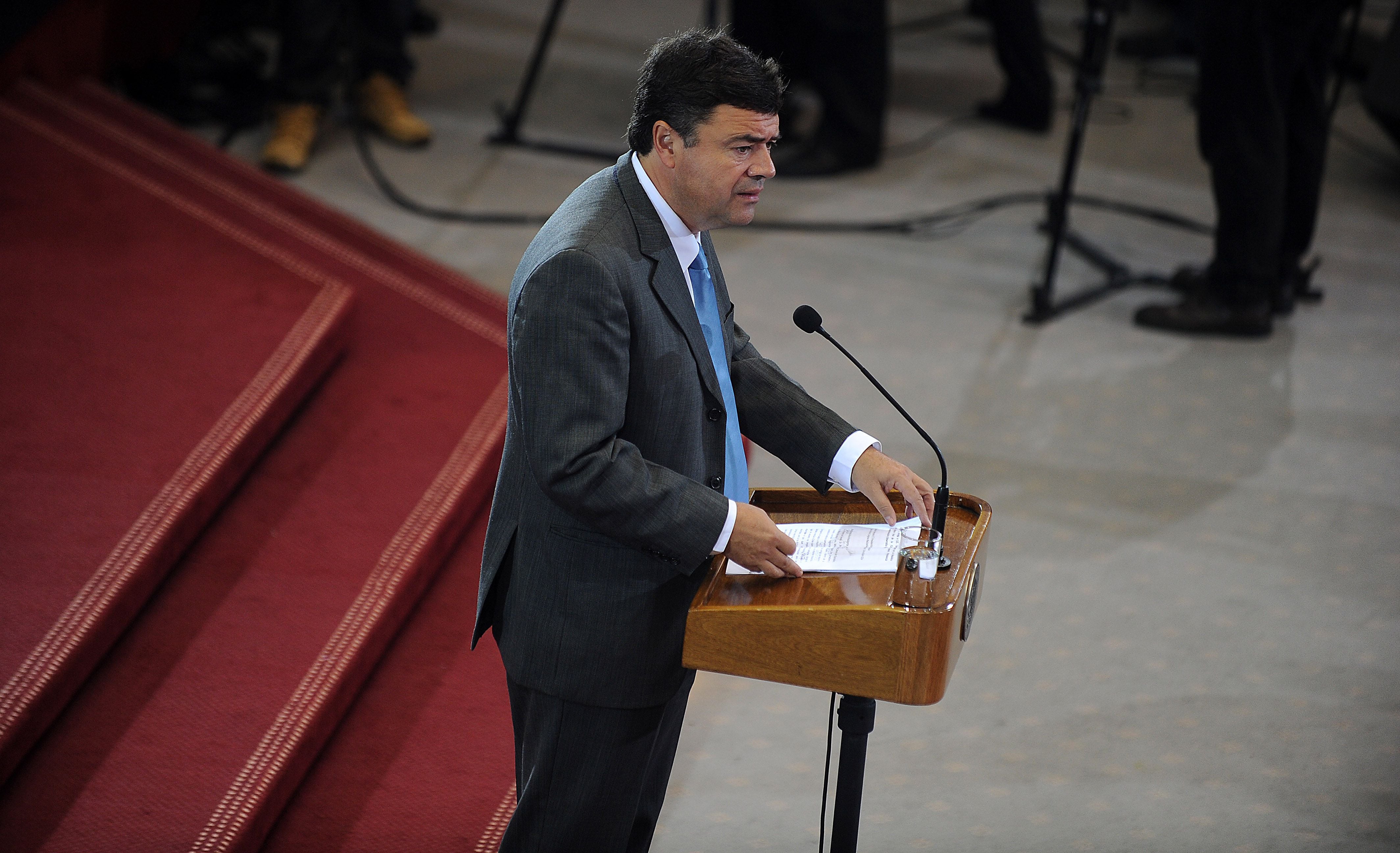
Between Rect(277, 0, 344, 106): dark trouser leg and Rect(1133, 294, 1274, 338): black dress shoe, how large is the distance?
10.2ft

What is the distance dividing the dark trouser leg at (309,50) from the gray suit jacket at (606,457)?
372 centimetres

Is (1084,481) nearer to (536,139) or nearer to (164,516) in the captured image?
(164,516)

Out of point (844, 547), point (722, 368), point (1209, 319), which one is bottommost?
point (1209, 319)

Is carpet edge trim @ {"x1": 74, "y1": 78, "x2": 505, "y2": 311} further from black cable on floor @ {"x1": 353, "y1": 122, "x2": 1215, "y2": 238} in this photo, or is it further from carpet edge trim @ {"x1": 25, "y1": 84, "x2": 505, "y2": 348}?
black cable on floor @ {"x1": 353, "y1": 122, "x2": 1215, "y2": 238}

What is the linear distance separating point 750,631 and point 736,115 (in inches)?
22.5

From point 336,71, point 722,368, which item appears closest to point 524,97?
point 336,71

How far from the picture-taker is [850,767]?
63.6 inches

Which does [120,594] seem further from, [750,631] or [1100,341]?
[1100,341]

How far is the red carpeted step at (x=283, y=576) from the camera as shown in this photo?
84.0 inches

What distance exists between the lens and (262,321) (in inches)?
120

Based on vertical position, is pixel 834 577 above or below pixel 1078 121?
above

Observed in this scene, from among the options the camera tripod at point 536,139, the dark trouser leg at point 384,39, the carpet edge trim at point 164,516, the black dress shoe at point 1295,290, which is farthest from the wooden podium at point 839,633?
the dark trouser leg at point 384,39

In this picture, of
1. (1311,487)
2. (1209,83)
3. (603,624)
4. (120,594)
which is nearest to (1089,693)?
(1311,487)

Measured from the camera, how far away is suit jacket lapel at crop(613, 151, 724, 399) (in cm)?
152
